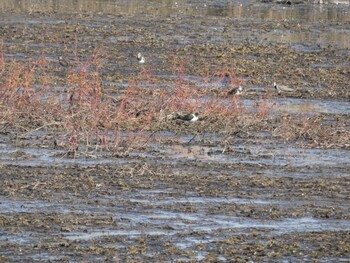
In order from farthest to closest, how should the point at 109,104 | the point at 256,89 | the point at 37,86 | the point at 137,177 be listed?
the point at 256,89 < the point at 37,86 < the point at 109,104 < the point at 137,177

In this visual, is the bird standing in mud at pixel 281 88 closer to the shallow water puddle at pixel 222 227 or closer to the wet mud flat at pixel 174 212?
the wet mud flat at pixel 174 212

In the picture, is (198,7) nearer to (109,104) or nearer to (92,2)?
(92,2)

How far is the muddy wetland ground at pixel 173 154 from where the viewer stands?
9.42 metres

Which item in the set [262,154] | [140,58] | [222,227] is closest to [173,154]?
[262,154]

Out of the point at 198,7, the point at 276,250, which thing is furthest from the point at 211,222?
the point at 198,7

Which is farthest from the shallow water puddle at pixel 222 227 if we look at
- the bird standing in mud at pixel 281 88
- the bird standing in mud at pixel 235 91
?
the bird standing in mud at pixel 281 88

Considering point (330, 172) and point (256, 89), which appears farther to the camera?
point (256, 89)

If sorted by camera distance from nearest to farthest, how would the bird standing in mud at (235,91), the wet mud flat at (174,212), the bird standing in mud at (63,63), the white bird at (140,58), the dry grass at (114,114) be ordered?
the wet mud flat at (174,212) → the dry grass at (114,114) → the bird standing in mud at (235,91) → the bird standing in mud at (63,63) → the white bird at (140,58)

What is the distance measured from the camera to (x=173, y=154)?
43.1 feet

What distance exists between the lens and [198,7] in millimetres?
32281

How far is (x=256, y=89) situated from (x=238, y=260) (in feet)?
32.5

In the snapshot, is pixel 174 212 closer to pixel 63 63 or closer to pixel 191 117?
pixel 191 117

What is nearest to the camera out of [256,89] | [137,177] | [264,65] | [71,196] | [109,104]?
[71,196]

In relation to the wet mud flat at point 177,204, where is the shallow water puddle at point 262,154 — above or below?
below
